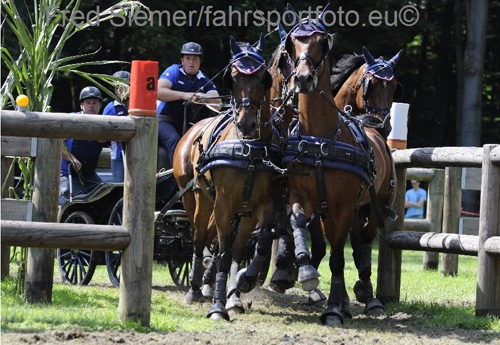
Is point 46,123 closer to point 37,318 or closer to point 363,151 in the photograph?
point 37,318

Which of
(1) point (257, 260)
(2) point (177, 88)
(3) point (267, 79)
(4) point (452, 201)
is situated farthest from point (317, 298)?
(4) point (452, 201)

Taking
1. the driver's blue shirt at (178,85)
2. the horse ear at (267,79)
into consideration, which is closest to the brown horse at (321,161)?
the horse ear at (267,79)

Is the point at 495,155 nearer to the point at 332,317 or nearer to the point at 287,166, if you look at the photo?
the point at 287,166

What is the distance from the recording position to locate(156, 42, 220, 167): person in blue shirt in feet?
35.1

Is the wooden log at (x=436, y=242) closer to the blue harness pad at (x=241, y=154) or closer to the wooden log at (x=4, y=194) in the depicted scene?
the blue harness pad at (x=241, y=154)

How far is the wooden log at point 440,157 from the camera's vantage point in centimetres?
879

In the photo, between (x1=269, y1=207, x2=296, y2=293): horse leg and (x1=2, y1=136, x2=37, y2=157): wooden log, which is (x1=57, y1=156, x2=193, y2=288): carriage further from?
(x1=2, y1=136, x2=37, y2=157): wooden log

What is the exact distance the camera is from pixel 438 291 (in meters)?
11.2

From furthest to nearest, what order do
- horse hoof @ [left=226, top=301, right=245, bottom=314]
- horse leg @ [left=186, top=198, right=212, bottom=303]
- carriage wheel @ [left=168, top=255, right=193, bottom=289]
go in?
carriage wheel @ [left=168, top=255, right=193, bottom=289] → horse leg @ [left=186, top=198, right=212, bottom=303] → horse hoof @ [left=226, top=301, right=245, bottom=314]

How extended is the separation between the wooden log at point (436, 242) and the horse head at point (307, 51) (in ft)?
6.35

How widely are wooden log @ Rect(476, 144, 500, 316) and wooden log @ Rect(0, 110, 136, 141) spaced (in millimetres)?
3179

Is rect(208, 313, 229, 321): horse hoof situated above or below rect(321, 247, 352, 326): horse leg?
below

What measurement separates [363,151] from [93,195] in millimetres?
3460

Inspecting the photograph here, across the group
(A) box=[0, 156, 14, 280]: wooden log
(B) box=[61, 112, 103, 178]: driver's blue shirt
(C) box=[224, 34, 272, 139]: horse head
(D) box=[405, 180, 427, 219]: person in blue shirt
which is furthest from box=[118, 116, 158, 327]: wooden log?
(D) box=[405, 180, 427, 219]: person in blue shirt
